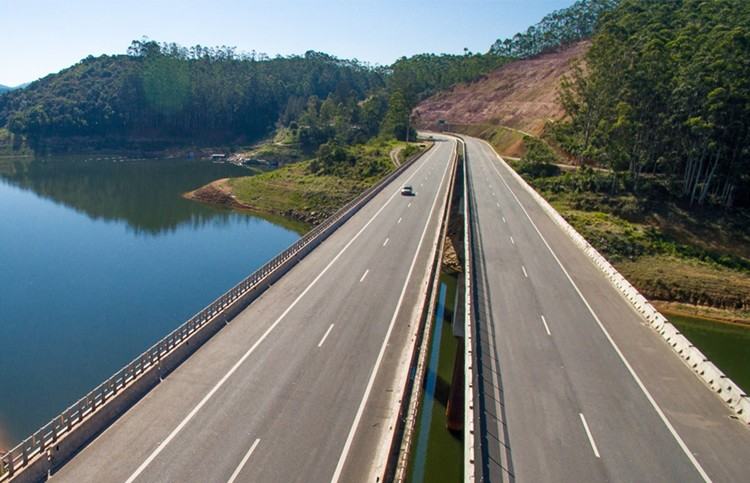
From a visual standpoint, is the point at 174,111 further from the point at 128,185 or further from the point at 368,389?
the point at 368,389

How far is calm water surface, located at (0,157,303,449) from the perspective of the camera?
32.8 metres

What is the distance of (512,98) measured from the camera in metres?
147

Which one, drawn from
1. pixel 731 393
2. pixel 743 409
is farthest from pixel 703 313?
pixel 743 409

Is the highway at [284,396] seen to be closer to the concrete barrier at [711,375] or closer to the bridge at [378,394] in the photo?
the bridge at [378,394]

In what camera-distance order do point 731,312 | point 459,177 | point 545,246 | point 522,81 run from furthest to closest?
point 522,81 → point 459,177 → point 731,312 → point 545,246

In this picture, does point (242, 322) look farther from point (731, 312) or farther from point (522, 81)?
point (522, 81)

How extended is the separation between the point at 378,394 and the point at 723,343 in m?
36.1

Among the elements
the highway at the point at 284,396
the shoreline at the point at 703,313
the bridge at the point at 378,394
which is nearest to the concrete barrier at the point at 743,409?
the bridge at the point at 378,394

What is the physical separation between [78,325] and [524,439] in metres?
36.0

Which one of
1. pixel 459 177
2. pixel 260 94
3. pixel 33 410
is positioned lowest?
pixel 33 410

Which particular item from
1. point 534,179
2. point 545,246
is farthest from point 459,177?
point 545,246

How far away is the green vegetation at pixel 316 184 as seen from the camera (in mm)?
83375

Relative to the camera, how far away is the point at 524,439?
18.2 meters

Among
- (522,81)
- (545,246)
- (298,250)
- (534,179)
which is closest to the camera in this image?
(298,250)
